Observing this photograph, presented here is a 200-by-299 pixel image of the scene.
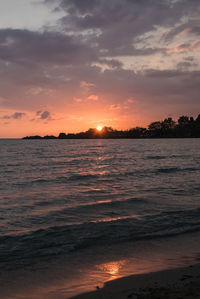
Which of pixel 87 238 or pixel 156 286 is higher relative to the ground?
pixel 156 286

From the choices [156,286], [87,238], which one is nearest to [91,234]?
[87,238]

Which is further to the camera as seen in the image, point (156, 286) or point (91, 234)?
point (91, 234)

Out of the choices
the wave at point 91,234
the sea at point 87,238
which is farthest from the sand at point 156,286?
the wave at point 91,234

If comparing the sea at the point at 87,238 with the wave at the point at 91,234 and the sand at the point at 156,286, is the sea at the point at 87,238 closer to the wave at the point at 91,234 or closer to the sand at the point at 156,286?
the wave at the point at 91,234

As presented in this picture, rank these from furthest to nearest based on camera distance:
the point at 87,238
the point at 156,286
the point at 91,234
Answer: the point at 91,234 → the point at 87,238 → the point at 156,286

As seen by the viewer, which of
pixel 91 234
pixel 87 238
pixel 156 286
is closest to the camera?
pixel 156 286

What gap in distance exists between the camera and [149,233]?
934 centimetres

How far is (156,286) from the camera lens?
212 inches

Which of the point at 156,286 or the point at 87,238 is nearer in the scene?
the point at 156,286

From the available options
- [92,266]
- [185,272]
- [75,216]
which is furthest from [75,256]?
[75,216]

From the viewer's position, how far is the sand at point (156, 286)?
479 cm

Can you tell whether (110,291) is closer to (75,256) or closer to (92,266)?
(92,266)

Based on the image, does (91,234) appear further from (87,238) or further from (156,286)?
(156,286)

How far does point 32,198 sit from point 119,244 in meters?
8.59
